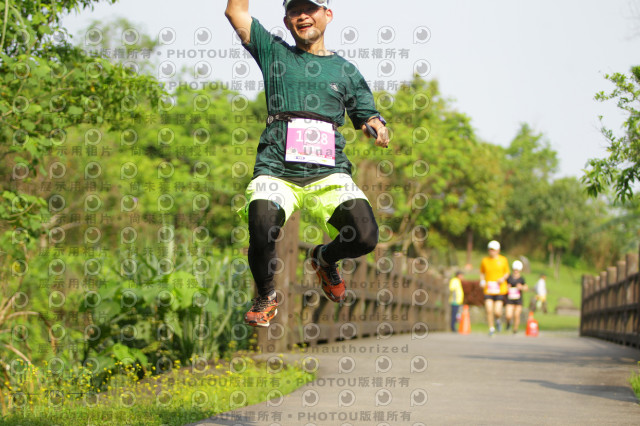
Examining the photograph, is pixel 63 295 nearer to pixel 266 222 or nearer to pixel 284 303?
pixel 284 303

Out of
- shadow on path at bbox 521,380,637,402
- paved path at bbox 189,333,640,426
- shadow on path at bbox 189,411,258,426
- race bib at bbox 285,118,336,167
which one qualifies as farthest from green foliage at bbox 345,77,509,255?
race bib at bbox 285,118,336,167

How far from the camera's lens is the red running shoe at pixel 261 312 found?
4621mm

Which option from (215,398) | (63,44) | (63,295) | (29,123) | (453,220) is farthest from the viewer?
(453,220)

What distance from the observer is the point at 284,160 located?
4.53 metres

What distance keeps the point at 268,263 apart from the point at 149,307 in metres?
4.63

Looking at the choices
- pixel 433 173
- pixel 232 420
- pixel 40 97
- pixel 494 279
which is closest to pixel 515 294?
pixel 494 279

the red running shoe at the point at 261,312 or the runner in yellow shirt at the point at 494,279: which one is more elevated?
the runner in yellow shirt at the point at 494,279

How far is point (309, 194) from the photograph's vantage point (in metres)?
4.66

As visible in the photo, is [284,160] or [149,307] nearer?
[284,160]

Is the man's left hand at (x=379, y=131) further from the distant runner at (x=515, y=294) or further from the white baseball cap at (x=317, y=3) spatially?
the distant runner at (x=515, y=294)

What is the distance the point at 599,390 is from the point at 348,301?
6031 mm

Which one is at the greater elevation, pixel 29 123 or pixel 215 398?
pixel 29 123

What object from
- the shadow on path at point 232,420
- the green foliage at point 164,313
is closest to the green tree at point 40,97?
the green foliage at point 164,313

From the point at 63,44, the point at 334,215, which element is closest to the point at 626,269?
the point at 63,44
